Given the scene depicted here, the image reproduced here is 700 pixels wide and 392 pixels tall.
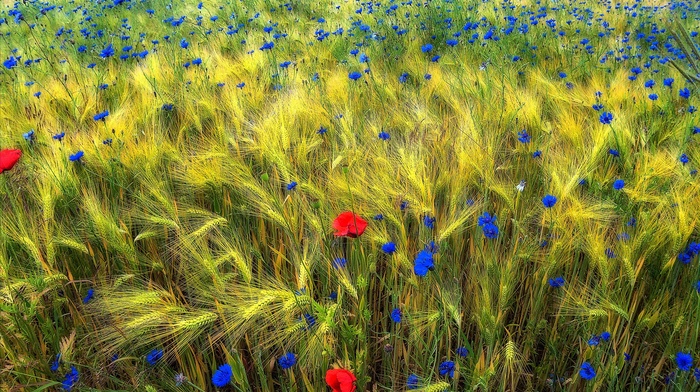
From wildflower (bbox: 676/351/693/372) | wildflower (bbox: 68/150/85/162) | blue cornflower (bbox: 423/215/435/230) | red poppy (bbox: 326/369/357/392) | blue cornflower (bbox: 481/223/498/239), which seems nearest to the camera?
red poppy (bbox: 326/369/357/392)

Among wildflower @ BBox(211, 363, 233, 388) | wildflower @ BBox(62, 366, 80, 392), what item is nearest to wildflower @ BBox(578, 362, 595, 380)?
wildflower @ BBox(211, 363, 233, 388)

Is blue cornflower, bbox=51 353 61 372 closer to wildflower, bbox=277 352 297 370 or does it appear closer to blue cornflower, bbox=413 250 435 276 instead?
wildflower, bbox=277 352 297 370

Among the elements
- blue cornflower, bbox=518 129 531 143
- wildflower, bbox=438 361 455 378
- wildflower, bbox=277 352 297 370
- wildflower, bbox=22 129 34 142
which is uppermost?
wildflower, bbox=22 129 34 142

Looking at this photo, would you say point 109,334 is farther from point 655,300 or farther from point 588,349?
point 655,300

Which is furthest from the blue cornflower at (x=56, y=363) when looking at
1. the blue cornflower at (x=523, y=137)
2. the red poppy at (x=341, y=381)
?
the blue cornflower at (x=523, y=137)

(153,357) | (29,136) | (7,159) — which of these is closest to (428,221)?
(153,357)

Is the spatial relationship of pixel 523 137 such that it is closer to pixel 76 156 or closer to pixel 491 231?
pixel 491 231
